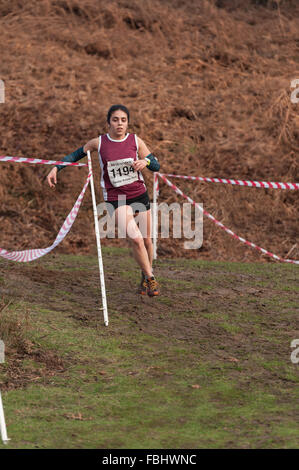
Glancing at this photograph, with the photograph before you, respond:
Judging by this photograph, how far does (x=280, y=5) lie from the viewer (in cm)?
2111

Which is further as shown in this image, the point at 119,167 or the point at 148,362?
the point at 119,167

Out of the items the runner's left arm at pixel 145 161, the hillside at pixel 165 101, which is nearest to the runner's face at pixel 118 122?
the runner's left arm at pixel 145 161

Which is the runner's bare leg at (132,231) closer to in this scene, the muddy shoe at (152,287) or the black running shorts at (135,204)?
the black running shorts at (135,204)

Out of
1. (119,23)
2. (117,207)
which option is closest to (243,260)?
(117,207)

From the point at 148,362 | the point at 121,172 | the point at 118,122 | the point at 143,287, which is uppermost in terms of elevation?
the point at 118,122

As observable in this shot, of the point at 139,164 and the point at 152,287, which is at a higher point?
the point at 139,164

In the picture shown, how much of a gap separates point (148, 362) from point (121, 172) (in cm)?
232

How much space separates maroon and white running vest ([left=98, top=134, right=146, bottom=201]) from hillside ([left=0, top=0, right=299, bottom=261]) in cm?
468

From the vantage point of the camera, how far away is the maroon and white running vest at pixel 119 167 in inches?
317

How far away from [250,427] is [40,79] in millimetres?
14107

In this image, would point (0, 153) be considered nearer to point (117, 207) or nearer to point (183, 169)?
point (183, 169)

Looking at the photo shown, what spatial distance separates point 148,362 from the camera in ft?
22.1

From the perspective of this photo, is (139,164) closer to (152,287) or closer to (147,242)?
(147,242)

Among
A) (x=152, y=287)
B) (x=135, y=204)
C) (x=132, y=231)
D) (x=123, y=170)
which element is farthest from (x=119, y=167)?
(x=152, y=287)
